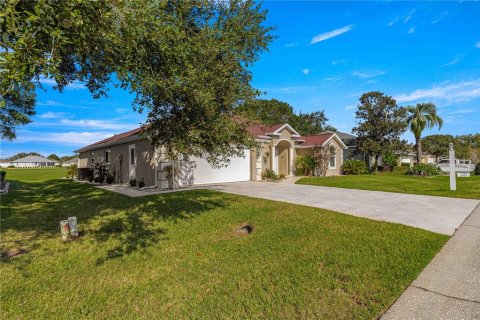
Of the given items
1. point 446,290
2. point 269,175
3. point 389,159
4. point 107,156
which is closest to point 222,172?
point 269,175

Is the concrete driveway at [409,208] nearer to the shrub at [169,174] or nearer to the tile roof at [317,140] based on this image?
the shrub at [169,174]

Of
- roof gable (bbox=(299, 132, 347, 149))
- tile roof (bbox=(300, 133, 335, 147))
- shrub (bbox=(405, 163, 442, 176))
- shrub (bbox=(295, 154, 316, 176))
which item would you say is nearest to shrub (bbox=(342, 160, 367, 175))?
roof gable (bbox=(299, 132, 347, 149))

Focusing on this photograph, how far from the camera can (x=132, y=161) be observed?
17.3 m

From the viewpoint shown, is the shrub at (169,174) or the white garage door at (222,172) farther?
the white garage door at (222,172)

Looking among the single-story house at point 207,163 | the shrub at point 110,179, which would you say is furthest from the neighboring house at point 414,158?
the shrub at point 110,179

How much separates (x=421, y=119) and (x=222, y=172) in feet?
85.6

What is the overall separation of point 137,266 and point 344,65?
15.8 meters

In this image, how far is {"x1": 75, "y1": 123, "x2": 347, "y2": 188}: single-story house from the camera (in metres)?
15.4

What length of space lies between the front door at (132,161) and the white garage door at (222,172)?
393 centimetres

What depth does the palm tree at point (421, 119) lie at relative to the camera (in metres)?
30.3

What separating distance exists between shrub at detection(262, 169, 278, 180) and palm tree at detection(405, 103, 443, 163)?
69.7 feet

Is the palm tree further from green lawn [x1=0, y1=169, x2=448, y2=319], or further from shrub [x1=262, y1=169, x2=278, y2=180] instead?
green lawn [x1=0, y1=169, x2=448, y2=319]

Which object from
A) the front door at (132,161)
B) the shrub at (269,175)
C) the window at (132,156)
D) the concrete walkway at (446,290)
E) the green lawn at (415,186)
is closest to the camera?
the concrete walkway at (446,290)

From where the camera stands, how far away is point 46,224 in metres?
7.58
